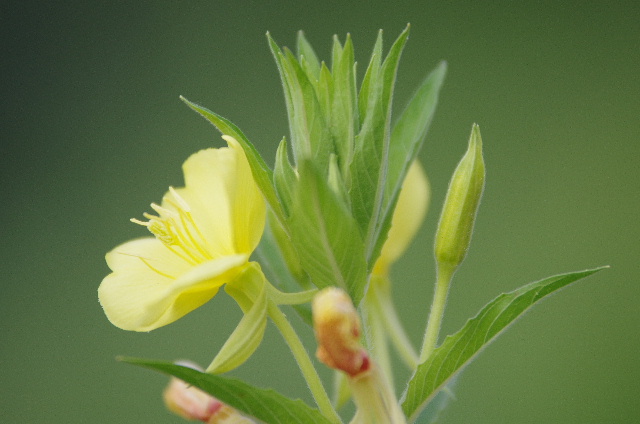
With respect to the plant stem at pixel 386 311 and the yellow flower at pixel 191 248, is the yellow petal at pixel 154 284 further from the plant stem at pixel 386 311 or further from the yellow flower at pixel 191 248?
the plant stem at pixel 386 311

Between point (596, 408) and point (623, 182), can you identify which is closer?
point (596, 408)

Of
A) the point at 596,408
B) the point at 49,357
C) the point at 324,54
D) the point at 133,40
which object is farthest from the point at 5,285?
the point at 596,408

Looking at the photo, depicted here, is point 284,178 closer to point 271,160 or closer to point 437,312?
point 437,312

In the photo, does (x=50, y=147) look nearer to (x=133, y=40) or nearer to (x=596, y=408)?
(x=133, y=40)

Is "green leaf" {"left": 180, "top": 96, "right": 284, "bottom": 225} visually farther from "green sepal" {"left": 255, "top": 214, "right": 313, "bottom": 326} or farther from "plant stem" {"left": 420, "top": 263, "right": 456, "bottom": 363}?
"plant stem" {"left": 420, "top": 263, "right": 456, "bottom": 363}

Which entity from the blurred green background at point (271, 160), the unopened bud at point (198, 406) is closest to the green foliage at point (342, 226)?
the unopened bud at point (198, 406)
